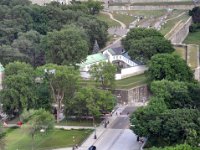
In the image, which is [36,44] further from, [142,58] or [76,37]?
[142,58]

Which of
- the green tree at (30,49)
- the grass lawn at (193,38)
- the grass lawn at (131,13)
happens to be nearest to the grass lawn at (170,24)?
the grass lawn at (193,38)

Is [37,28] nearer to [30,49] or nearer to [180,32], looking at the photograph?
[30,49]

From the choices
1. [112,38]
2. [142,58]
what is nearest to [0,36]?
[112,38]

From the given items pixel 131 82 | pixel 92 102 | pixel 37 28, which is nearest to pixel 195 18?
pixel 37 28

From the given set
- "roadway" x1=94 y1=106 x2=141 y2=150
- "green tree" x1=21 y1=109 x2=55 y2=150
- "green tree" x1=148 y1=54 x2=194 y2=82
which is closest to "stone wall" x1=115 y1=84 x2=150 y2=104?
"green tree" x1=148 y1=54 x2=194 y2=82

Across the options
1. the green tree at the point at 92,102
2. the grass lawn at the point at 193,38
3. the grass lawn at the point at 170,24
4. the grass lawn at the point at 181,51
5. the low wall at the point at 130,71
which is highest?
the grass lawn at the point at 170,24

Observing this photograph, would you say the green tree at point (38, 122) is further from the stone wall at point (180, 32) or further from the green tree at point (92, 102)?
the stone wall at point (180, 32)

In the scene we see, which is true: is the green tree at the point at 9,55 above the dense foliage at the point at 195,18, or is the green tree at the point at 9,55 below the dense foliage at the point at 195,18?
below
